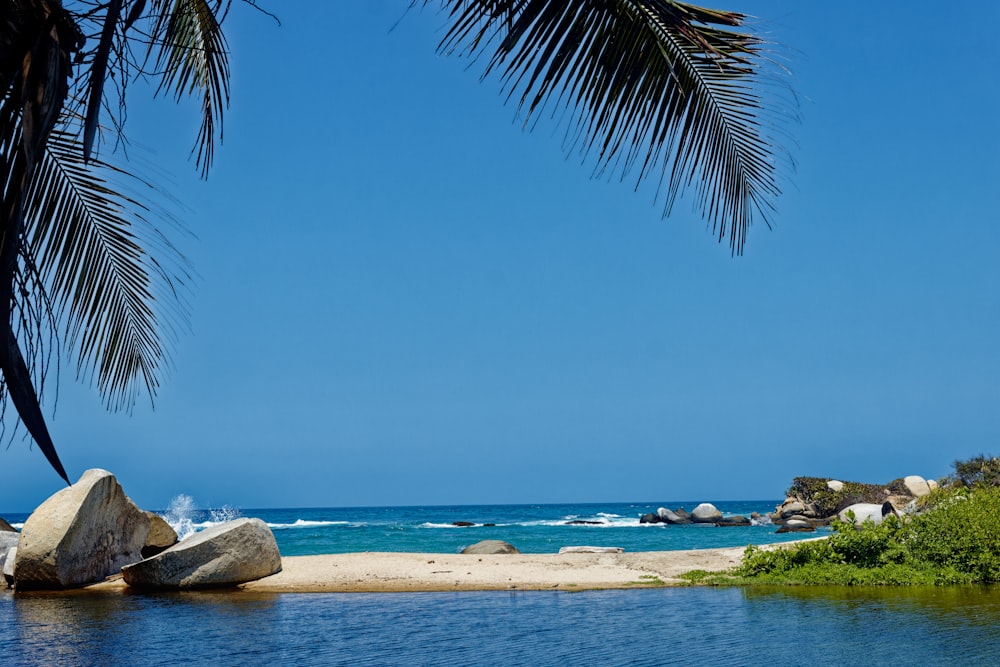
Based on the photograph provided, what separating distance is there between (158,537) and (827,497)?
4385cm

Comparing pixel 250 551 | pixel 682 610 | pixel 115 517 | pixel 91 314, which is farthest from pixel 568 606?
pixel 91 314

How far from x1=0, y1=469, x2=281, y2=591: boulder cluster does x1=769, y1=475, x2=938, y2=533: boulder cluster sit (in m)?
35.0

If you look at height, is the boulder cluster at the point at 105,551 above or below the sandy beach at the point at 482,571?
above

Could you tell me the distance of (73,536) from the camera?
1741cm

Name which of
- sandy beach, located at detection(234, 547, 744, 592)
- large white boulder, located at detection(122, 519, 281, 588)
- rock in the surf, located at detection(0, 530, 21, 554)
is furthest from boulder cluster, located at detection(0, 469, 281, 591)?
rock in the surf, located at detection(0, 530, 21, 554)

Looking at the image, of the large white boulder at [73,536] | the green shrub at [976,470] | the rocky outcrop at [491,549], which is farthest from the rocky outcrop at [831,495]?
the large white boulder at [73,536]

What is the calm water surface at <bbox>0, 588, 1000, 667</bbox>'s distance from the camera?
10.5 metres

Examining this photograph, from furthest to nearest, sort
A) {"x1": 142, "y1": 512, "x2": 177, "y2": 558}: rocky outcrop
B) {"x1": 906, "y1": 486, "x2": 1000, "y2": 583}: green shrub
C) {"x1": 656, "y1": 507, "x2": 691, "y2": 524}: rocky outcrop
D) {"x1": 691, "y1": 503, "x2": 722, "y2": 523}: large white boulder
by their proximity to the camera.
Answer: {"x1": 656, "y1": 507, "x2": 691, "y2": 524}: rocky outcrop
{"x1": 691, "y1": 503, "x2": 722, "y2": 523}: large white boulder
{"x1": 142, "y1": 512, "x2": 177, "y2": 558}: rocky outcrop
{"x1": 906, "y1": 486, "x2": 1000, "y2": 583}: green shrub

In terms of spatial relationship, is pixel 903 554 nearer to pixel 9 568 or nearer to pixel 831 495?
pixel 9 568

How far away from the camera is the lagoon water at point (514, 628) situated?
10.6 meters

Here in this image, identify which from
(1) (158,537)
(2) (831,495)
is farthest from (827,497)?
(1) (158,537)

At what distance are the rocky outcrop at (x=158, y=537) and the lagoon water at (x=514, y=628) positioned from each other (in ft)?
12.9

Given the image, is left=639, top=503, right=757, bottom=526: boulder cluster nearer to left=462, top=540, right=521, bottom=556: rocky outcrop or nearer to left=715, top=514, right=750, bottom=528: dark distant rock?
left=715, top=514, right=750, bottom=528: dark distant rock

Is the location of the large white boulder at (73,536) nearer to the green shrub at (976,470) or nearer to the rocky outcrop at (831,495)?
the green shrub at (976,470)
